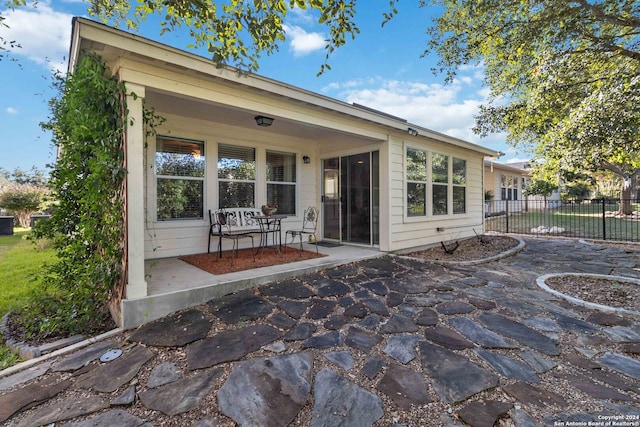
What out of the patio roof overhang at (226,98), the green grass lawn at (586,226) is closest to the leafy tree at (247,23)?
the patio roof overhang at (226,98)

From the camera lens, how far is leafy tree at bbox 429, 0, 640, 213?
175 inches

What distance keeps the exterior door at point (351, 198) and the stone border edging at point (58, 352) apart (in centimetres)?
453

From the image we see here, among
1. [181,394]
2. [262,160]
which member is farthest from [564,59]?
[181,394]

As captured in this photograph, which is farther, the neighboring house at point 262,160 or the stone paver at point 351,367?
the neighboring house at point 262,160

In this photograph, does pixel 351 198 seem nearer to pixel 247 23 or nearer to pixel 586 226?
pixel 247 23

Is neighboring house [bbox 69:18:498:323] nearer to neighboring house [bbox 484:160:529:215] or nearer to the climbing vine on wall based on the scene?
the climbing vine on wall

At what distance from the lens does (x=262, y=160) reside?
588 cm

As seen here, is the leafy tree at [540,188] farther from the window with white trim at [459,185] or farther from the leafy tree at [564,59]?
the leafy tree at [564,59]

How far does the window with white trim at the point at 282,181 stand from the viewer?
19.9 feet

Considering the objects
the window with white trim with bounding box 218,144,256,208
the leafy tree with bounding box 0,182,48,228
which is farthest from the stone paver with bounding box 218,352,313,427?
the leafy tree with bounding box 0,182,48,228

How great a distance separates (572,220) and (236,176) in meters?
15.1

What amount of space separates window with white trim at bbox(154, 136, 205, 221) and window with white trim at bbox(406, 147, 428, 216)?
4209 mm

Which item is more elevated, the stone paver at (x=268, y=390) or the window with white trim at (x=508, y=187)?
the window with white trim at (x=508, y=187)

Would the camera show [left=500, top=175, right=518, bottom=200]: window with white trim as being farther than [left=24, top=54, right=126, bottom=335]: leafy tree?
Yes
